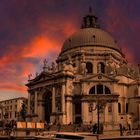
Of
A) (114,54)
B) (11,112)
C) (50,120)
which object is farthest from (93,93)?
(11,112)

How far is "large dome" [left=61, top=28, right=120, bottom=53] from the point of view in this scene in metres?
91.0

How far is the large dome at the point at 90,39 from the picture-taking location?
91000 mm

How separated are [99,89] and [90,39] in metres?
18.6

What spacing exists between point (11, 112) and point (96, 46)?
50517mm

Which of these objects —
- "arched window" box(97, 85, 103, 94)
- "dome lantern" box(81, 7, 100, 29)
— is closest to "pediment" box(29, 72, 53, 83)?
"arched window" box(97, 85, 103, 94)

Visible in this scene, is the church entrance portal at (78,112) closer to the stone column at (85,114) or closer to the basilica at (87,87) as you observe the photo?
the basilica at (87,87)

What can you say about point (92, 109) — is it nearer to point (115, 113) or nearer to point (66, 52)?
point (115, 113)

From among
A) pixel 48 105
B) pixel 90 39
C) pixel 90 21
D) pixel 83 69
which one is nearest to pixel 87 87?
pixel 83 69

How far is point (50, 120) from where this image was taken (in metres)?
78.5

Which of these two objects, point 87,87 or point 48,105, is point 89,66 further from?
point 48,105

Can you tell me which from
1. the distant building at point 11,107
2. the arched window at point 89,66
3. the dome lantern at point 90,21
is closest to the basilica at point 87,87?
the arched window at point 89,66

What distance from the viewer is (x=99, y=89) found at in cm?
7725

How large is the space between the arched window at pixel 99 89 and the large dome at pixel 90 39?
16.6 metres

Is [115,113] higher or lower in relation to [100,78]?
lower
